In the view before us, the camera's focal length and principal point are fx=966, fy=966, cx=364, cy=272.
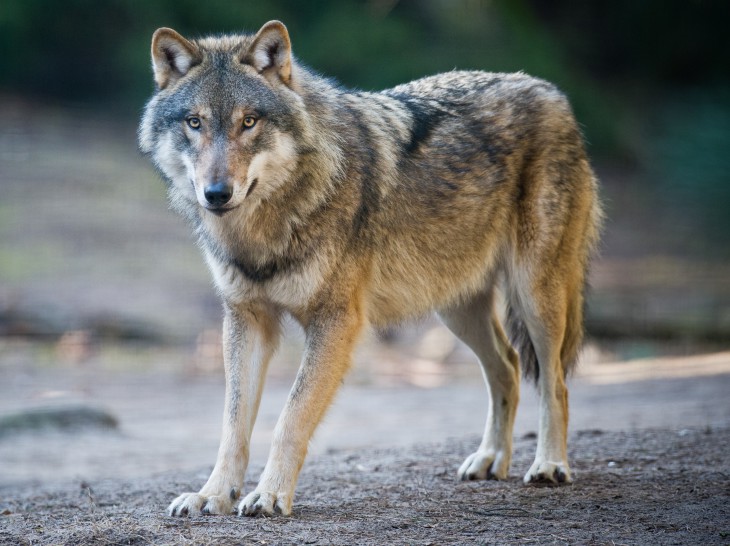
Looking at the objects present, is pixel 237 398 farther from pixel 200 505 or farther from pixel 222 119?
pixel 222 119

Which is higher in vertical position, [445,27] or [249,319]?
[445,27]

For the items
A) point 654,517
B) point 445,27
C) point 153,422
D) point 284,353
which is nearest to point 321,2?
point 445,27

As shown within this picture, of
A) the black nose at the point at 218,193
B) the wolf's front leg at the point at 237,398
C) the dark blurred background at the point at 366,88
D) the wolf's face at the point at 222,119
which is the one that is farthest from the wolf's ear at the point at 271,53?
the dark blurred background at the point at 366,88

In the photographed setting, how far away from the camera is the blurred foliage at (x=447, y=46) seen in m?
15.4

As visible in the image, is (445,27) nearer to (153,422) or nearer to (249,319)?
(153,422)

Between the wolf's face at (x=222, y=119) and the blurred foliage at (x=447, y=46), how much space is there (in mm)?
10517

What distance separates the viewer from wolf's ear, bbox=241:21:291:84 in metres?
4.25

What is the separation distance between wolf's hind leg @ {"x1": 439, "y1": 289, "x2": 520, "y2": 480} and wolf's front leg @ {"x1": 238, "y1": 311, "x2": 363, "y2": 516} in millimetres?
1120

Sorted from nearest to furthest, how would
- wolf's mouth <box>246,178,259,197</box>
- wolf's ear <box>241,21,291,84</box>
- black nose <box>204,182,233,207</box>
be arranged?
black nose <box>204,182,233,207</box> < wolf's mouth <box>246,178,259,197</box> < wolf's ear <box>241,21,291,84</box>

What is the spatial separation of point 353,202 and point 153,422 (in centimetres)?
402

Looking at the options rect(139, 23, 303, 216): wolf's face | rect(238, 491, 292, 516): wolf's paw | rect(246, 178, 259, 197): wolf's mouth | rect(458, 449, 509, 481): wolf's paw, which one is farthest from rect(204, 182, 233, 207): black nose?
rect(458, 449, 509, 481): wolf's paw

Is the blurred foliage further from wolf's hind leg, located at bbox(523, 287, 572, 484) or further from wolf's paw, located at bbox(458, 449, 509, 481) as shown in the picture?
wolf's paw, located at bbox(458, 449, 509, 481)

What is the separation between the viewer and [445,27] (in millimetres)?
16359

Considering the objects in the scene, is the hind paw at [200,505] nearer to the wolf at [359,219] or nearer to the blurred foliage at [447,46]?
the wolf at [359,219]
